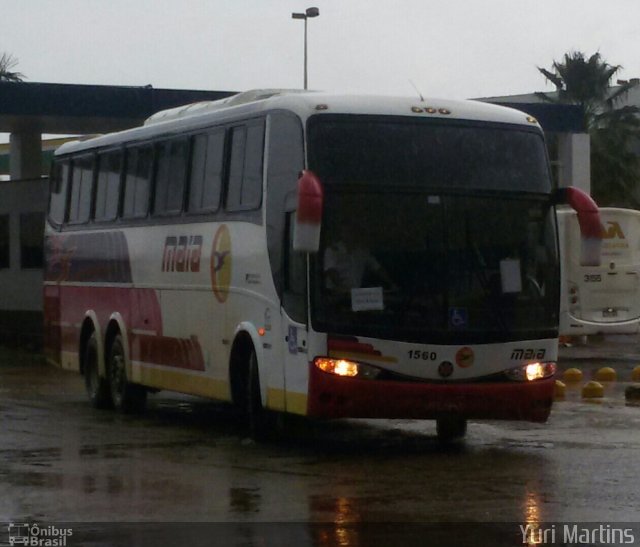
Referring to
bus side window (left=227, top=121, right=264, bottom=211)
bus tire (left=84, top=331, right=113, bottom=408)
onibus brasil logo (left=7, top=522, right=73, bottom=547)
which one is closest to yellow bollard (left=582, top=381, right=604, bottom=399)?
bus tire (left=84, top=331, right=113, bottom=408)

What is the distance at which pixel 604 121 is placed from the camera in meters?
66.8

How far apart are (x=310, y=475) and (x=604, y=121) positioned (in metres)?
56.3

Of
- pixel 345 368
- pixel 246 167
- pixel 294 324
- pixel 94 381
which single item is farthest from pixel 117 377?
pixel 345 368

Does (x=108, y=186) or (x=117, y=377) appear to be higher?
(x=108, y=186)

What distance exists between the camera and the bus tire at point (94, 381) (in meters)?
18.8

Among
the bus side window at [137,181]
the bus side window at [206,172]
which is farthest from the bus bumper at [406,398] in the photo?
the bus side window at [137,181]

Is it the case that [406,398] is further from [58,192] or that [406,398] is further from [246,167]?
[58,192]

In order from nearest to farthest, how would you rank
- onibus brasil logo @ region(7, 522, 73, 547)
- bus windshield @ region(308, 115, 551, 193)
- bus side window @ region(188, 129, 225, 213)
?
onibus brasil logo @ region(7, 522, 73, 547)
bus windshield @ region(308, 115, 551, 193)
bus side window @ region(188, 129, 225, 213)

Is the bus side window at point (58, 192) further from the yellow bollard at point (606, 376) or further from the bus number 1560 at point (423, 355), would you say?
the bus number 1560 at point (423, 355)

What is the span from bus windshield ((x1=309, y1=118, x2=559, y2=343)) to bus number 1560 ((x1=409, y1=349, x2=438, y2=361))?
110 millimetres

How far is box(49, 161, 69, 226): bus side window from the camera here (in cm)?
2070

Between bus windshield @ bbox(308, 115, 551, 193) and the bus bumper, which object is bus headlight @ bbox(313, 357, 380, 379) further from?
bus windshield @ bbox(308, 115, 551, 193)

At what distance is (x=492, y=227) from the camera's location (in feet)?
45.3

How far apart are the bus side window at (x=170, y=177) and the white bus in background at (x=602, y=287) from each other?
Answer: 13.7m
